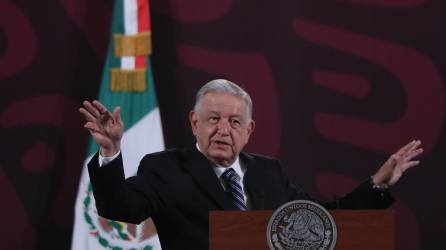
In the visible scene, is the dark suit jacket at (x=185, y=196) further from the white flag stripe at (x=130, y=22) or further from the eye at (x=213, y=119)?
the white flag stripe at (x=130, y=22)

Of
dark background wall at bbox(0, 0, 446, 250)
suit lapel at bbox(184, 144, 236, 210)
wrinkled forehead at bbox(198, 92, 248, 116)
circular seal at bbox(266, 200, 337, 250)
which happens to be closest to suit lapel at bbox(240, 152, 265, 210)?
suit lapel at bbox(184, 144, 236, 210)

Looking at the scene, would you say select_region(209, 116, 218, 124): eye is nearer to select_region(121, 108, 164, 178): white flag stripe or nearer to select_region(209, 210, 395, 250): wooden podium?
select_region(209, 210, 395, 250): wooden podium

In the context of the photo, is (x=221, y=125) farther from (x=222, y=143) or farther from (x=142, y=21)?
(x=142, y=21)

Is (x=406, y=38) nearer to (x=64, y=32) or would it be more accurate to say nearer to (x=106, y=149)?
(x=64, y=32)

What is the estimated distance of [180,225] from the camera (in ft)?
9.12

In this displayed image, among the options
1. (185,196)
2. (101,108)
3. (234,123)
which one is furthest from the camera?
(234,123)

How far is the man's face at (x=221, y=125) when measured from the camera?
2.89 metres

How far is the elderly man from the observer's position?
2777 mm

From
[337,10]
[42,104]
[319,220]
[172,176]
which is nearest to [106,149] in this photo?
[172,176]

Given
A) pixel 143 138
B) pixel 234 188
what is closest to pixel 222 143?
pixel 234 188

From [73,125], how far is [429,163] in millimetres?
2532

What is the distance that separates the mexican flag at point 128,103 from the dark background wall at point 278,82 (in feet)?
0.54

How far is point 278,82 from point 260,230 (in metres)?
3.24

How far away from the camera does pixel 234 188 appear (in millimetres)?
2877
